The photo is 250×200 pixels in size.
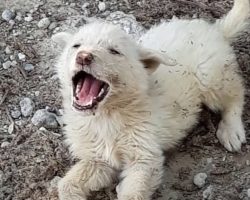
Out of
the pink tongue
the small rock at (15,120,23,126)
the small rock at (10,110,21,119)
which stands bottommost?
the small rock at (15,120,23,126)

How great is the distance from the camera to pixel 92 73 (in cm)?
474

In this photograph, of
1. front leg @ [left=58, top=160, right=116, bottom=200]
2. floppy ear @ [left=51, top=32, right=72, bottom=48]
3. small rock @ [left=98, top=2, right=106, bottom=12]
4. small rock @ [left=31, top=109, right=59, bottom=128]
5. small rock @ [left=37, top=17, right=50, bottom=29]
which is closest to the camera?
front leg @ [left=58, top=160, right=116, bottom=200]

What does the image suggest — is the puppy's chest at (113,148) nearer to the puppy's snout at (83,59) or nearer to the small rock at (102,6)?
the puppy's snout at (83,59)

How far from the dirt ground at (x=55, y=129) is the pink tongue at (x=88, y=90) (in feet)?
2.34

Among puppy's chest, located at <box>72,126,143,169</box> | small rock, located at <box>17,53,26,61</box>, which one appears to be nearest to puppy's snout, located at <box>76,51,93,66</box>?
puppy's chest, located at <box>72,126,143,169</box>

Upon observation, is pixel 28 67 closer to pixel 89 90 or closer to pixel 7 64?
pixel 7 64

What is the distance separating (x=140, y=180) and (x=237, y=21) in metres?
1.83

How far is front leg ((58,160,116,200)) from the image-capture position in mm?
4938

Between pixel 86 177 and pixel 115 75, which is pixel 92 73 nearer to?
pixel 115 75

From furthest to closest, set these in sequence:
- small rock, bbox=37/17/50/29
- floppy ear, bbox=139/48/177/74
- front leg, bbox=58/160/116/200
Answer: small rock, bbox=37/17/50/29, floppy ear, bbox=139/48/177/74, front leg, bbox=58/160/116/200

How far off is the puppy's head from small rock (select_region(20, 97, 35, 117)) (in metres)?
0.67

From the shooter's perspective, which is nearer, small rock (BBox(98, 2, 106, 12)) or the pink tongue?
the pink tongue

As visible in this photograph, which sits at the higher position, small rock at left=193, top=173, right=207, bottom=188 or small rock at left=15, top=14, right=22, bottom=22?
small rock at left=193, top=173, right=207, bottom=188

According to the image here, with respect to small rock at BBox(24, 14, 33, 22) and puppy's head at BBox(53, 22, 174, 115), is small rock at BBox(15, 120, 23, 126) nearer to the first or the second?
puppy's head at BBox(53, 22, 174, 115)
